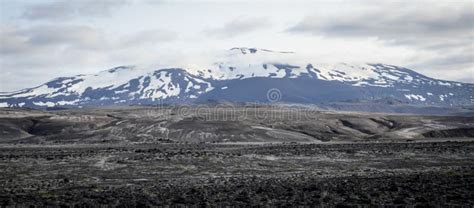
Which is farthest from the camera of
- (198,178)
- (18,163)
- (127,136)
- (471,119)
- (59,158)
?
(471,119)

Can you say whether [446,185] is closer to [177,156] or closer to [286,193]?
[286,193]

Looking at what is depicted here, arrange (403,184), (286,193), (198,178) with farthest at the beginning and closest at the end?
(198,178)
(403,184)
(286,193)

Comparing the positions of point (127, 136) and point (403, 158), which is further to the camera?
point (127, 136)

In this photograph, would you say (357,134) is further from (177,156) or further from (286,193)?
(286,193)

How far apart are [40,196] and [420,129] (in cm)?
8133

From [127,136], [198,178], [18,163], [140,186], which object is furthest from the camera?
[127,136]

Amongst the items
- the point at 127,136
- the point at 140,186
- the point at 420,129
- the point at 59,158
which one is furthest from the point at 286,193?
the point at 420,129

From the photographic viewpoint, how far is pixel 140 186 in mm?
29469

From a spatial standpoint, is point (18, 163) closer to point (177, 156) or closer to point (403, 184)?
point (177, 156)

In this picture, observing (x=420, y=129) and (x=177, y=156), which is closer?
(x=177, y=156)

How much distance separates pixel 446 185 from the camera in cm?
2578

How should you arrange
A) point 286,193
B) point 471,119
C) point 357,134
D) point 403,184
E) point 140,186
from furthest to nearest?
point 471,119 → point 357,134 → point 140,186 → point 403,184 → point 286,193

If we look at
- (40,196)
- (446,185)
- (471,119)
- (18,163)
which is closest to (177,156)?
(18,163)

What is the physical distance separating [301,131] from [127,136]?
2900 centimetres
